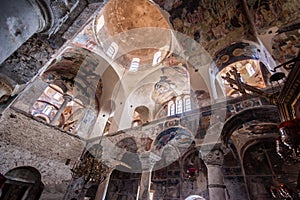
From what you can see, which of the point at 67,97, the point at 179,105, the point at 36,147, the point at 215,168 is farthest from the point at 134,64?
the point at 215,168

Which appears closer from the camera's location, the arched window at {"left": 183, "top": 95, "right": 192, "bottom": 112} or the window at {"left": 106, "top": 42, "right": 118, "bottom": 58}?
the arched window at {"left": 183, "top": 95, "right": 192, "bottom": 112}

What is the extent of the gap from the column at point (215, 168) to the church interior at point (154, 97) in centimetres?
3

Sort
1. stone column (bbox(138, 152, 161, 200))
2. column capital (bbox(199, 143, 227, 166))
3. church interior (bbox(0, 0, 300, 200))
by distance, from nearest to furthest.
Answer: church interior (bbox(0, 0, 300, 200)) → column capital (bbox(199, 143, 227, 166)) → stone column (bbox(138, 152, 161, 200))

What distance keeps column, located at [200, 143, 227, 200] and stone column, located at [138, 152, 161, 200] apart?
2.69 meters

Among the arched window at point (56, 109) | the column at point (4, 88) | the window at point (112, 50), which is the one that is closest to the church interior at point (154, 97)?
the column at point (4, 88)

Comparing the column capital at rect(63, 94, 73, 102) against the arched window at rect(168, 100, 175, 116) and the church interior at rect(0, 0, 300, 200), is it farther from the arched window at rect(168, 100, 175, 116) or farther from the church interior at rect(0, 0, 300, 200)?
the arched window at rect(168, 100, 175, 116)

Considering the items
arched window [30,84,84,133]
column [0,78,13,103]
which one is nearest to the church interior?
column [0,78,13,103]

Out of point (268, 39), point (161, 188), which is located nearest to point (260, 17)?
point (268, 39)

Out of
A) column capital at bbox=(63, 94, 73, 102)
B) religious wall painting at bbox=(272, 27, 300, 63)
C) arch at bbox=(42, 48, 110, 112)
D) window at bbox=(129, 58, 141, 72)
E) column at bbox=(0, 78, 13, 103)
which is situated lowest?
column at bbox=(0, 78, 13, 103)

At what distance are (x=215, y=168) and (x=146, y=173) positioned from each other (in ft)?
10.4

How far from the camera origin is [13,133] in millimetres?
8250

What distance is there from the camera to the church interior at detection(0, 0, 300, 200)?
10.4 feet

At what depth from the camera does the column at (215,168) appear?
4.74 metres

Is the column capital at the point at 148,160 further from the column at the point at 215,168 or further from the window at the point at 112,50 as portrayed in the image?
the window at the point at 112,50
